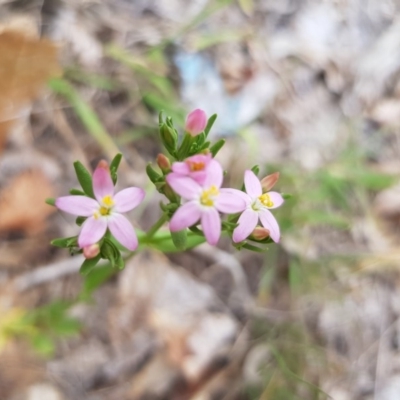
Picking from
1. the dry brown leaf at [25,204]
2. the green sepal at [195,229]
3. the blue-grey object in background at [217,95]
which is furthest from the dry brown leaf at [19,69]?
the green sepal at [195,229]

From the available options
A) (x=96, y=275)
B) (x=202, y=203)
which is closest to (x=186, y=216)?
(x=202, y=203)

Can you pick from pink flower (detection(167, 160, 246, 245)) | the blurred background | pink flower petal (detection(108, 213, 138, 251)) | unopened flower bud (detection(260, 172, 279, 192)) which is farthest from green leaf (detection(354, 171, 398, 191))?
pink flower petal (detection(108, 213, 138, 251))

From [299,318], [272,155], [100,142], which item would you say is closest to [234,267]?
[299,318]

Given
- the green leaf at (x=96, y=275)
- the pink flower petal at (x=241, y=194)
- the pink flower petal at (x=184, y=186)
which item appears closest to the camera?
the pink flower petal at (x=184, y=186)

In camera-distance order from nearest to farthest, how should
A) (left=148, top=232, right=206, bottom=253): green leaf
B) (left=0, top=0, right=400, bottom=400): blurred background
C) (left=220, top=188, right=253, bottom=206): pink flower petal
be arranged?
(left=220, top=188, right=253, bottom=206): pink flower petal, (left=148, top=232, right=206, bottom=253): green leaf, (left=0, top=0, right=400, bottom=400): blurred background

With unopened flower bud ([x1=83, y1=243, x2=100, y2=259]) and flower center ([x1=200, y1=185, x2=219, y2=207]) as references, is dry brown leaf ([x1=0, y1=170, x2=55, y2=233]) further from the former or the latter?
flower center ([x1=200, y1=185, x2=219, y2=207])

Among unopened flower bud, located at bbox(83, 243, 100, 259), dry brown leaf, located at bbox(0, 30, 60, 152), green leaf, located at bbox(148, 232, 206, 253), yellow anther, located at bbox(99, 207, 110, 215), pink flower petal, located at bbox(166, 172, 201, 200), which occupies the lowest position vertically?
dry brown leaf, located at bbox(0, 30, 60, 152)

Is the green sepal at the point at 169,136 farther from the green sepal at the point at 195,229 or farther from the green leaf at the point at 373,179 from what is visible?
the green leaf at the point at 373,179
